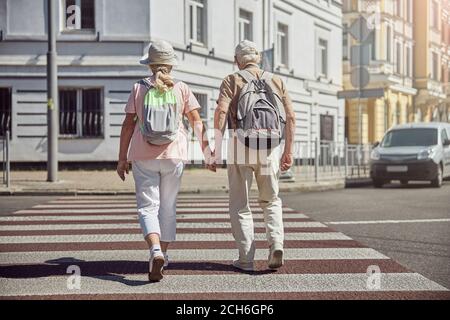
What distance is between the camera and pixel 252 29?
85.6ft

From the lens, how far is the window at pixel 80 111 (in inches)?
827

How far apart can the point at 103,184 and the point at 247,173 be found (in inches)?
423

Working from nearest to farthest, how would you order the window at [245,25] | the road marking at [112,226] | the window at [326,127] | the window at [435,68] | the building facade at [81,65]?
1. the road marking at [112,226]
2. the building facade at [81,65]
3. the window at [245,25]
4. the window at [326,127]
5. the window at [435,68]

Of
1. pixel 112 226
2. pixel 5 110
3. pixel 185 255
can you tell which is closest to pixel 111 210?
pixel 112 226

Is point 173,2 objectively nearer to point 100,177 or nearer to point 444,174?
point 100,177

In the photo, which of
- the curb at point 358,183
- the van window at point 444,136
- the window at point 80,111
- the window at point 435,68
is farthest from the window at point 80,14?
the window at point 435,68

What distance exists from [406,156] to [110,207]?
8942 millimetres

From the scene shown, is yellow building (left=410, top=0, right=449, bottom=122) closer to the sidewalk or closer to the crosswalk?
the sidewalk

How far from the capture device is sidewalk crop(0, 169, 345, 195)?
14.4 metres

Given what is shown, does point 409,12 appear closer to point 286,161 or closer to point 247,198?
point 286,161

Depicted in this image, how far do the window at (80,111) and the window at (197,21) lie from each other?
4201 millimetres

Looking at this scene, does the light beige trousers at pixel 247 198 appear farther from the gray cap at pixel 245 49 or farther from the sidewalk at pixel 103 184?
the sidewalk at pixel 103 184
